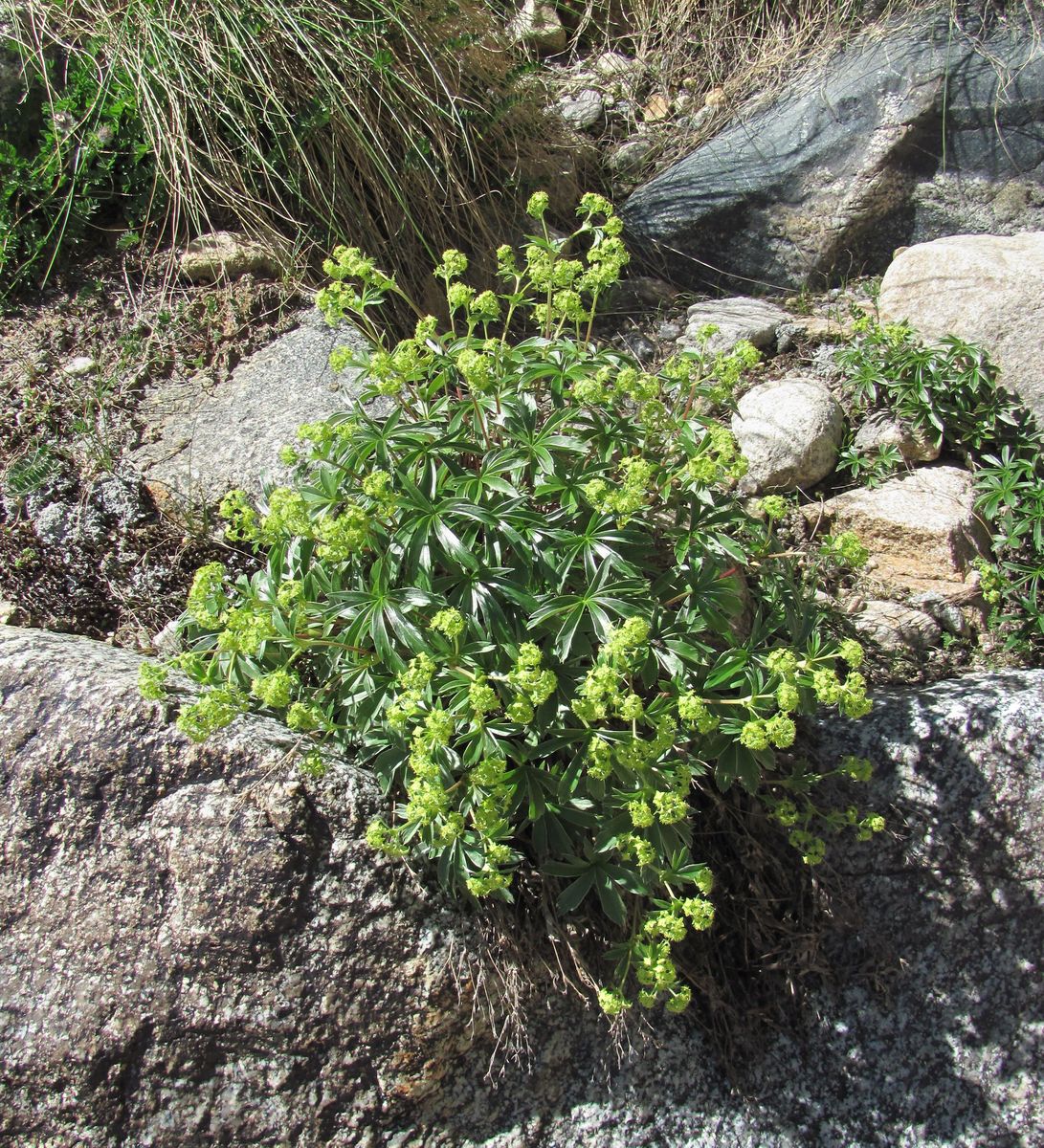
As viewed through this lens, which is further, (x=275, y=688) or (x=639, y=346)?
(x=639, y=346)

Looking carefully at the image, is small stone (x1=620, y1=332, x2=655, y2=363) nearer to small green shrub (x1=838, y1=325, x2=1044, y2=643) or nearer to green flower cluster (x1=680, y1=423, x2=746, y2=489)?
small green shrub (x1=838, y1=325, x2=1044, y2=643)

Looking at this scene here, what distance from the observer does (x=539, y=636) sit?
2.45 metres

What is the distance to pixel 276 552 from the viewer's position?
2.61 m

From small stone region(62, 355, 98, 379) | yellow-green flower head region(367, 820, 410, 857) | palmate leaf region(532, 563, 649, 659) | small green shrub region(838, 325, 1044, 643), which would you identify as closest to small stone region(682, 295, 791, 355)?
small green shrub region(838, 325, 1044, 643)

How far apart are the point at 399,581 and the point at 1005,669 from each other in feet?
6.97

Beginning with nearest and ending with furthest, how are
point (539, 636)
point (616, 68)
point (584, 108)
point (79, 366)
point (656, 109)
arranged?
point (539, 636) < point (79, 366) < point (584, 108) < point (656, 109) < point (616, 68)

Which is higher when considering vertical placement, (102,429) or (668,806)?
(102,429)

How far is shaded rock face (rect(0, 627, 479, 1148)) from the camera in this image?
241 centimetres

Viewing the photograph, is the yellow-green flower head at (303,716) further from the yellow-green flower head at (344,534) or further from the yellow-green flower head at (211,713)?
the yellow-green flower head at (344,534)

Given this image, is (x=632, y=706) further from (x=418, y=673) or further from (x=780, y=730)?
(x=418, y=673)

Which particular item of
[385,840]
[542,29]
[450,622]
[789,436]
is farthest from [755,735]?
[542,29]

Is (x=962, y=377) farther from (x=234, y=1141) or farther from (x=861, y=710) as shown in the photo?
(x=234, y=1141)

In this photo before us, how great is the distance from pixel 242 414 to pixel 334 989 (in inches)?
87.6

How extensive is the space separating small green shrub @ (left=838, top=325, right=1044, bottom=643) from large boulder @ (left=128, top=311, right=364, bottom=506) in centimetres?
212
